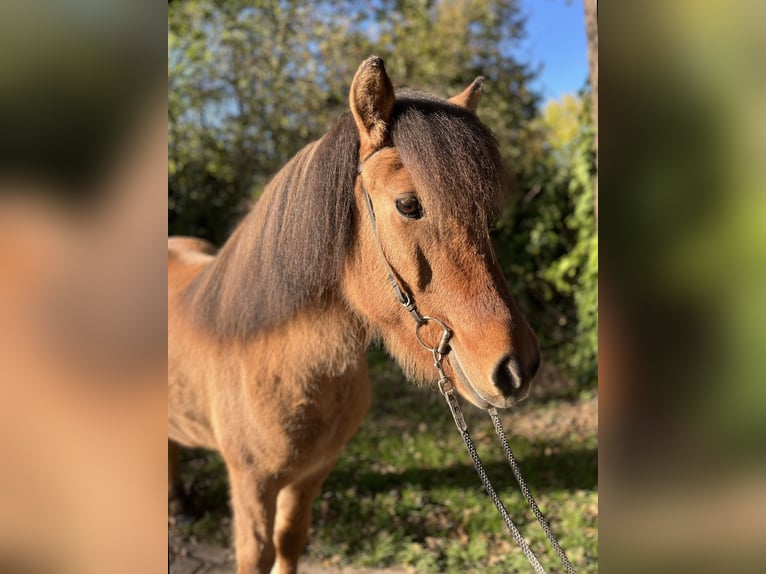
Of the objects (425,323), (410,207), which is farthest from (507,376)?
(410,207)

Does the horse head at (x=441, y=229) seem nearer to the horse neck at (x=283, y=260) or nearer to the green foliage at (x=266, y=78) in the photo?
the horse neck at (x=283, y=260)

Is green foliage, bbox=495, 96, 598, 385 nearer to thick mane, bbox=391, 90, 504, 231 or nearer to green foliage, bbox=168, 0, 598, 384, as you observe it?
green foliage, bbox=168, 0, 598, 384

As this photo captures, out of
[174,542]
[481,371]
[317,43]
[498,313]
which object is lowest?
[174,542]

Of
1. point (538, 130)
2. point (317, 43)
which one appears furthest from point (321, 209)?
point (538, 130)

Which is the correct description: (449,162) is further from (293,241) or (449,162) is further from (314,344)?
(314,344)

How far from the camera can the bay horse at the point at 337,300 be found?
4.70ft

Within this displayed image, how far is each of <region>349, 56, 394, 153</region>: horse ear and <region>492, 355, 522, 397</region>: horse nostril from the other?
0.73 meters

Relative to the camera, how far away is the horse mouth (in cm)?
140

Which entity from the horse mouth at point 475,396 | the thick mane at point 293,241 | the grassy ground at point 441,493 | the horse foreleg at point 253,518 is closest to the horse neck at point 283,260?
the thick mane at point 293,241

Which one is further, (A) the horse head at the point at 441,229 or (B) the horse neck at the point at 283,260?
(B) the horse neck at the point at 283,260
